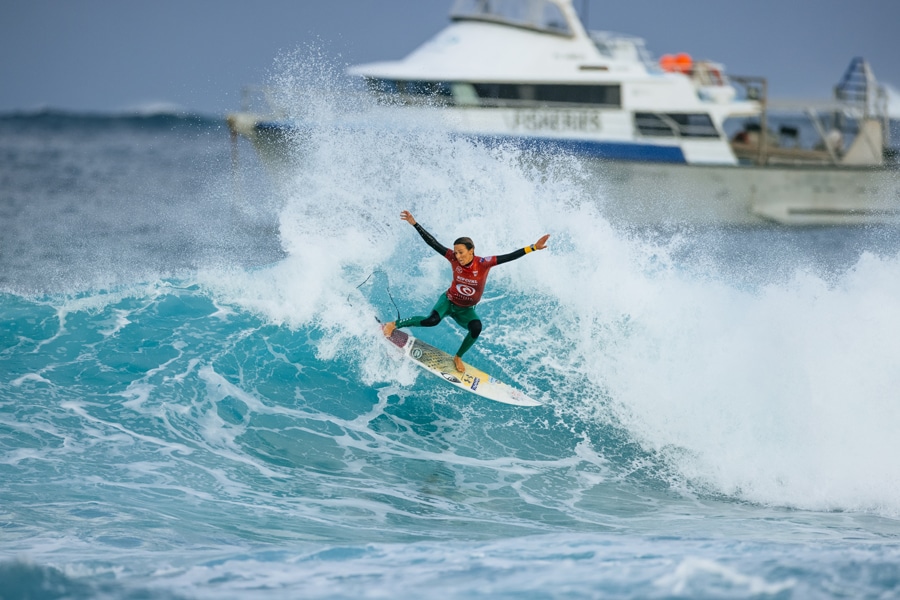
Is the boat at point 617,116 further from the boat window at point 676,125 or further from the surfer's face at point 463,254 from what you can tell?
the surfer's face at point 463,254

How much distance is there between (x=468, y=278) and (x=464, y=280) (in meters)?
0.05

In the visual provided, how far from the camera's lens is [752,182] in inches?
891

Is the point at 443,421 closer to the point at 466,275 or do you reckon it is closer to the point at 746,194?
the point at 466,275

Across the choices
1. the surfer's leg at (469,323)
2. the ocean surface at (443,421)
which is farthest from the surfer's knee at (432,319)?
the ocean surface at (443,421)

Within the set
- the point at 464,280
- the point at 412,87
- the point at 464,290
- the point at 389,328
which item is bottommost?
the point at 389,328

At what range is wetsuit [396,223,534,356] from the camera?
945 centimetres

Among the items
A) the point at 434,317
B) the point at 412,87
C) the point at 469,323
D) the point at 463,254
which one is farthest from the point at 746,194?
the point at 463,254

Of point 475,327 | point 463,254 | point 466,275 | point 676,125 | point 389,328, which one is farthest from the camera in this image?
point 676,125

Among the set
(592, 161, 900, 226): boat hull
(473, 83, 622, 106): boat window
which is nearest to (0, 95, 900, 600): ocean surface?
(473, 83, 622, 106): boat window

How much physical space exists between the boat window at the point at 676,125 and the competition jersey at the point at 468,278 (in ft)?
44.8

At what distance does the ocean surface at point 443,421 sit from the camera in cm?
611

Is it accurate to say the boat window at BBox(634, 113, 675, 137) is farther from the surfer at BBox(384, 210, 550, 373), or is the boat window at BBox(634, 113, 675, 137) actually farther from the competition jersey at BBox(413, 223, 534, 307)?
the competition jersey at BBox(413, 223, 534, 307)

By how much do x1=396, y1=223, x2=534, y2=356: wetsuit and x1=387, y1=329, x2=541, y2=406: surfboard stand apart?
33cm

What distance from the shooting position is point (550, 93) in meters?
22.0
